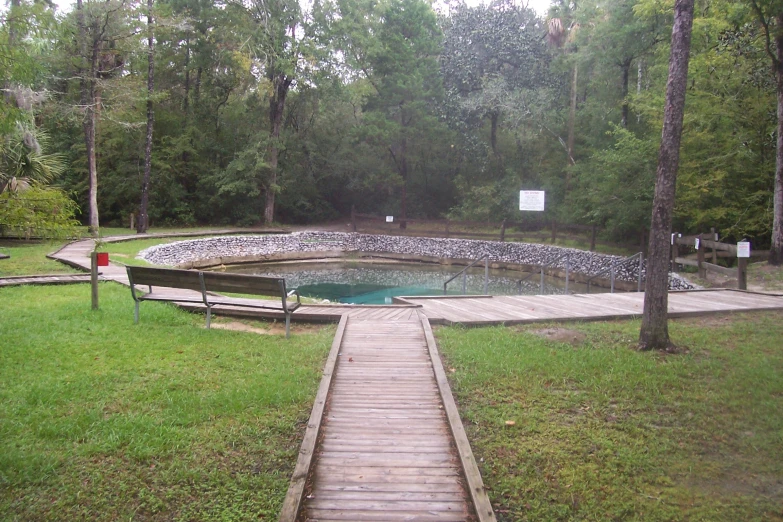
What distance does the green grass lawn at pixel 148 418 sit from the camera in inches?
119

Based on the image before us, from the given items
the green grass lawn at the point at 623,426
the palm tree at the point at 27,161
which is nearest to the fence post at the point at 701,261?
the green grass lawn at the point at 623,426

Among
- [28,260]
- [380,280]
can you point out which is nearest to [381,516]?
[28,260]

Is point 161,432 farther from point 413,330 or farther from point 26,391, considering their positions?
point 413,330

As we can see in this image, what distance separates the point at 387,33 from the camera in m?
27.2

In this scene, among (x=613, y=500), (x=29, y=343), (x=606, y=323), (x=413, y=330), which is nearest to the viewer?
(x=613, y=500)

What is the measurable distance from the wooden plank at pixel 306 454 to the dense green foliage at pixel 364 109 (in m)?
15.1

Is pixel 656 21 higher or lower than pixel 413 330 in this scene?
higher

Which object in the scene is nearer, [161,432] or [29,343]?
[161,432]

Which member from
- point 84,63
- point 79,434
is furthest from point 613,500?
point 84,63

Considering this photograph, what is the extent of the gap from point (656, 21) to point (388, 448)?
20.9 meters

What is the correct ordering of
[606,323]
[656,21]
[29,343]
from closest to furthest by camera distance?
[29,343]
[606,323]
[656,21]

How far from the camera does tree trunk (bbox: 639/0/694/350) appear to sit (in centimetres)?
562

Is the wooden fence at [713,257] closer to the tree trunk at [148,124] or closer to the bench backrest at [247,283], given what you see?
the bench backrest at [247,283]

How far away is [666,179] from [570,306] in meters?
3.24
